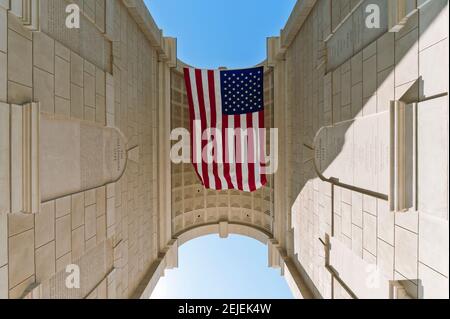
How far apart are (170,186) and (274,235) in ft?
22.7

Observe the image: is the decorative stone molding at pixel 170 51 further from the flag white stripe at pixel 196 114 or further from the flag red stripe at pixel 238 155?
the flag red stripe at pixel 238 155

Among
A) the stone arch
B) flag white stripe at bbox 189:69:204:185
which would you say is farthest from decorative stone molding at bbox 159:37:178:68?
the stone arch

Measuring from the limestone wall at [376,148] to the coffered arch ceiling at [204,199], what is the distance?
18.9ft

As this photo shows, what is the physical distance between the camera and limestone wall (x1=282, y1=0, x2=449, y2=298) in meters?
4.30

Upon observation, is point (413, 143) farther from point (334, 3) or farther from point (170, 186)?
point (170, 186)

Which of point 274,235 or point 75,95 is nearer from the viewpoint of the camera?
point 75,95

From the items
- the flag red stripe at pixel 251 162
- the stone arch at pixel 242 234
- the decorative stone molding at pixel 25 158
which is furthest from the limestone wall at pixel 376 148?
the decorative stone molding at pixel 25 158

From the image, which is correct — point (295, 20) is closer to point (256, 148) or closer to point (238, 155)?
point (256, 148)

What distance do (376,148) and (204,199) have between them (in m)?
14.1

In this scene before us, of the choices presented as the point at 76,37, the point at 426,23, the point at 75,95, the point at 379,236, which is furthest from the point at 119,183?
the point at 426,23

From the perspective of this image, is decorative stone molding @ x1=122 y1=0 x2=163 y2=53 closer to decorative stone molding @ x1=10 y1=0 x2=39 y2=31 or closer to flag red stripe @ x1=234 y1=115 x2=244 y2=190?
decorative stone molding @ x1=10 y1=0 x2=39 y2=31

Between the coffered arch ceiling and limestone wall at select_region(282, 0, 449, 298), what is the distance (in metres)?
5.75

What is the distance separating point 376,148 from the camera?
5977mm

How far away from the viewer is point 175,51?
51.3 ft
